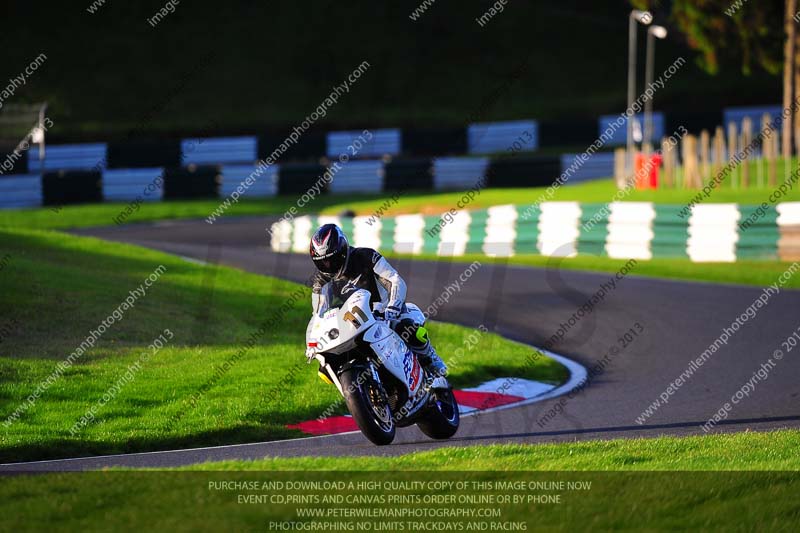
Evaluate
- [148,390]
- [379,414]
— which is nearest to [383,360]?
[379,414]

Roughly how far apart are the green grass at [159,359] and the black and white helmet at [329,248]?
2.08m

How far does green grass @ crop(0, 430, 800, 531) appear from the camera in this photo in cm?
678

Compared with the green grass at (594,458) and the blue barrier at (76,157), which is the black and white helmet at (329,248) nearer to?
the green grass at (594,458)

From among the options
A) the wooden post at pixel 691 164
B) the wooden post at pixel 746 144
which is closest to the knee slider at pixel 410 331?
the wooden post at pixel 746 144

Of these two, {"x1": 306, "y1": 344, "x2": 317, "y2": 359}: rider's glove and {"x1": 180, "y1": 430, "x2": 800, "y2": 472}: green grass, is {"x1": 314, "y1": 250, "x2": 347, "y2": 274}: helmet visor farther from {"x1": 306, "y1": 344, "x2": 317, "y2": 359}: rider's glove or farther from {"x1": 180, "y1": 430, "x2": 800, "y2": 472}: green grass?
{"x1": 180, "y1": 430, "x2": 800, "y2": 472}: green grass

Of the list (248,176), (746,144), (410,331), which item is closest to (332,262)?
(410,331)

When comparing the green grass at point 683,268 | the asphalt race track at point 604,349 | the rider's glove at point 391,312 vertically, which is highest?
the rider's glove at point 391,312

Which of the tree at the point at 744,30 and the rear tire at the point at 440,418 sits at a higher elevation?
the tree at the point at 744,30

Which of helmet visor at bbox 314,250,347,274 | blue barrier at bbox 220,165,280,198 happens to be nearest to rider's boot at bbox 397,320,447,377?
helmet visor at bbox 314,250,347,274

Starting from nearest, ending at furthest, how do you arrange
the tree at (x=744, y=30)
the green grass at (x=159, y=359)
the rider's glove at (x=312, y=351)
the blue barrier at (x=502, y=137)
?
the rider's glove at (x=312, y=351) < the green grass at (x=159, y=359) < the tree at (x=744, y=30) < the blue barrier at (x=502, y=137)

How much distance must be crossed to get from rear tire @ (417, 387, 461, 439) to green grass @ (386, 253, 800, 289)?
10.9 m

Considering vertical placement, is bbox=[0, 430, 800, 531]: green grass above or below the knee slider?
below

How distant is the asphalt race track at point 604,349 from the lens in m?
10.1

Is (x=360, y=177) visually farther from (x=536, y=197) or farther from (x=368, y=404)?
(x=368, y=404)
